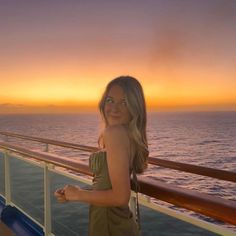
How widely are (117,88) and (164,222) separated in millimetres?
776

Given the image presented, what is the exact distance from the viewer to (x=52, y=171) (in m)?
2.59

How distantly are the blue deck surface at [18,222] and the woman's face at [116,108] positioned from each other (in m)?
1.71

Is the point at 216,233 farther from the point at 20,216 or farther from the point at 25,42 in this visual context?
the point at 25,42

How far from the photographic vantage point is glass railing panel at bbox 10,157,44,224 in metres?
2.95

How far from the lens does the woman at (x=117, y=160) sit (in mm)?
1275

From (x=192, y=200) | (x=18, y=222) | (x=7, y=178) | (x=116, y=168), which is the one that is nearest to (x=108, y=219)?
(x=116, y=168)

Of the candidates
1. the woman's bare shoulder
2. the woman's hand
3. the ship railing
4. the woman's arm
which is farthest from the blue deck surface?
→ the woman's bare shoulder

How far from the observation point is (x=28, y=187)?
3359 millimetres

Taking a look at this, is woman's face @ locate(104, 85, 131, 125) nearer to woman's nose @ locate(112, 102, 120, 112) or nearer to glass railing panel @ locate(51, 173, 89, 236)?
woman's nose @ locate(112, 102, 120, 112)

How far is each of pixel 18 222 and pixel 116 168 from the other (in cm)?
218

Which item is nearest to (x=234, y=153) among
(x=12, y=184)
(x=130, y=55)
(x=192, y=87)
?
(x=130, y=55)

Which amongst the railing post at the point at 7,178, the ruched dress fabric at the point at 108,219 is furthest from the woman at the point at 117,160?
the railing post at the point at 7,178

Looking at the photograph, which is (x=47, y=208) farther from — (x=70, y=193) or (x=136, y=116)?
(x=136, y=116)

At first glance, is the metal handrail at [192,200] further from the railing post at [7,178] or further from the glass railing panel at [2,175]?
the glass railing panel at [2,175]
